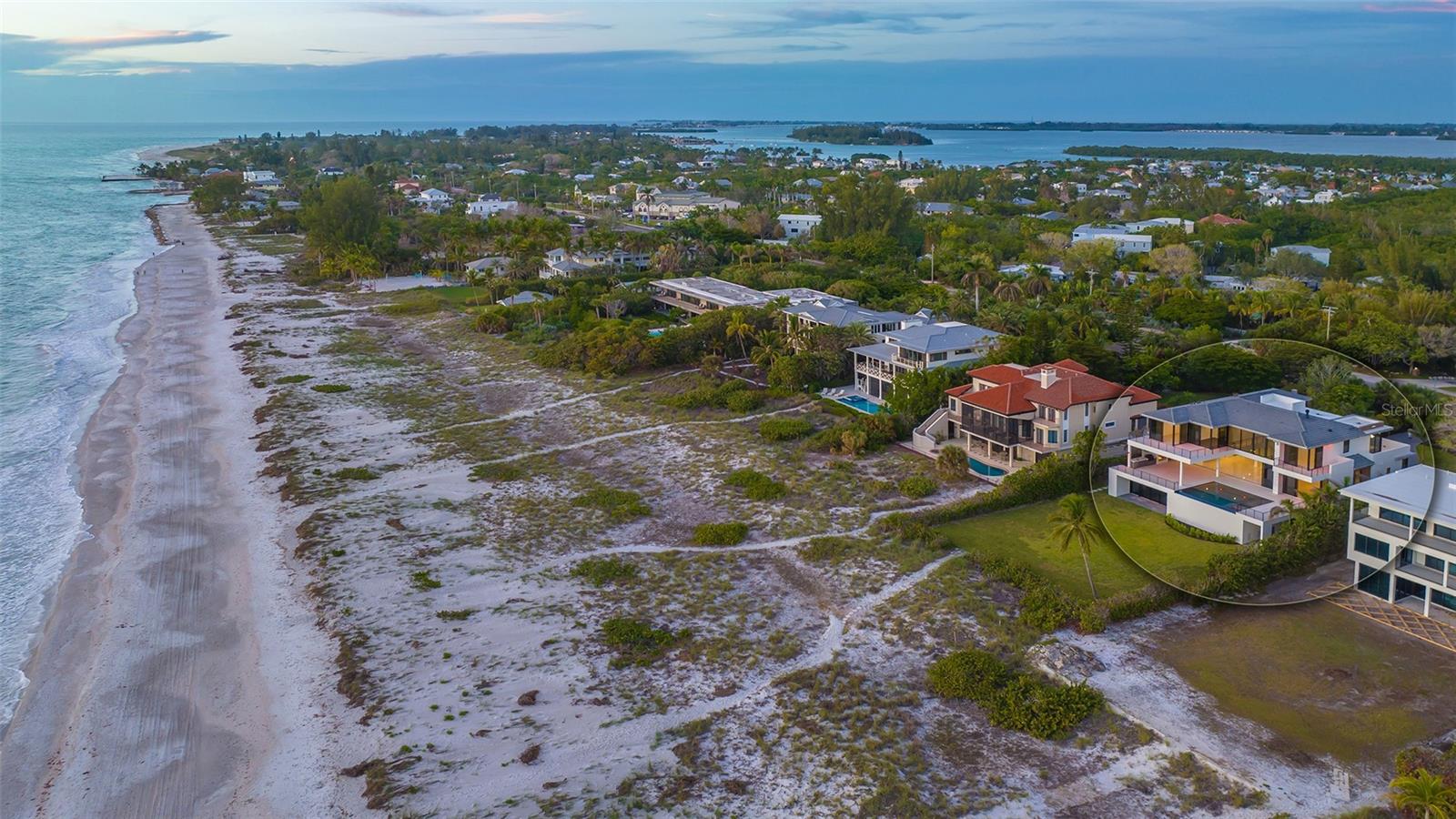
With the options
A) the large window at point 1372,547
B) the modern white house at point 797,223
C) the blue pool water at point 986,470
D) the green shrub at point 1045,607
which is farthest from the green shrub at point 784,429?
the modern white house at point 797,223

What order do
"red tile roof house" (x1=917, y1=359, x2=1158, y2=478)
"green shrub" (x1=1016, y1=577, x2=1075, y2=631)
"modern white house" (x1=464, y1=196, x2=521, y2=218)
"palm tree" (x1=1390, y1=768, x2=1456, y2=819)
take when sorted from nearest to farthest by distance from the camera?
"palm tree" (x1=1390, y1=768, x2=1456, y2=819), "green shrub" (x1=1016, y1=577, x2=1075, y2=631), "red tile roof house" (x1=917, y1=359, x2=1158, y2=478), "modern white house" (x1=464, y1=196, x2=521, y2=218)

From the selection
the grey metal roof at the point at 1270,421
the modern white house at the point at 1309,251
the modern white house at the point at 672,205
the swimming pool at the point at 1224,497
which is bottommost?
the swimming pool at the point at 1224,497

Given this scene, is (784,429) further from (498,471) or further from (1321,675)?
(1321,675)

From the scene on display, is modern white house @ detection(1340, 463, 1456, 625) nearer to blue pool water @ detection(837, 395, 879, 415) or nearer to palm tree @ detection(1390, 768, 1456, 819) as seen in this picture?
palm tree @ detection(1390, 768, 1456, 819)

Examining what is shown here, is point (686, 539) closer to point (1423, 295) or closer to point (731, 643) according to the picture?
point (731, 643)

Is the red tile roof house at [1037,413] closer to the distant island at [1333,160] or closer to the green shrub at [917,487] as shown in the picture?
the green shrub at [917,487]
